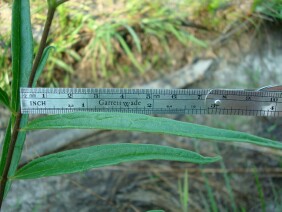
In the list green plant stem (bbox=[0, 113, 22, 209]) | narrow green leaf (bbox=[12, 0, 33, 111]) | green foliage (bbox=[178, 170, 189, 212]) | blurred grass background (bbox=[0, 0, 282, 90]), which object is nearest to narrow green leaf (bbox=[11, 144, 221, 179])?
green plant stem (bbox=[0, 113, 22, 209])

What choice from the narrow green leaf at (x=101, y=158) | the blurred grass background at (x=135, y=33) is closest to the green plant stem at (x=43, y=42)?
the narrow green leaf at (x=101, y=158)

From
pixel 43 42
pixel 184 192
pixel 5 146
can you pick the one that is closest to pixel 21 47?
pixel 43 42

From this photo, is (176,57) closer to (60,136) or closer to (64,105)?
(60,136)

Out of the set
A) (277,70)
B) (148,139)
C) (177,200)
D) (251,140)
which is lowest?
(177,200)

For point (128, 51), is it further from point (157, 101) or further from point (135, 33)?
point (157, 101)

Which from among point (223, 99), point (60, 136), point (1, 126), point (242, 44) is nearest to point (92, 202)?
Result: point (60, 136)

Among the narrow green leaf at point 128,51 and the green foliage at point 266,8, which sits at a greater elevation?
the green foliage at point 266,8

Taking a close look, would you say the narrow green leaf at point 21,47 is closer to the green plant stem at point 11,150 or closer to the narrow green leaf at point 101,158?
the green plant stem at point 11,150
